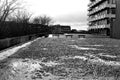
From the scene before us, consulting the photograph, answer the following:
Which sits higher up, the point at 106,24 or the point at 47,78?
the point at 106,24

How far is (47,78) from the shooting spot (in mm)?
6262

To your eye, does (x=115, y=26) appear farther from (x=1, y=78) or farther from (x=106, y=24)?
(x=1, y=78)

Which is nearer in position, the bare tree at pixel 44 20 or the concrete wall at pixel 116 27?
the concrete wall at pixel 116 27

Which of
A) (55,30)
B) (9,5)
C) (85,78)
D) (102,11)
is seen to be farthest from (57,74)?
(55,30)

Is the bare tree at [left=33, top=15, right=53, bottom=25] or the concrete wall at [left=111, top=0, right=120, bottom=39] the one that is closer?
the concrete wall at [left=111, top=0, right=120, bottom=39]

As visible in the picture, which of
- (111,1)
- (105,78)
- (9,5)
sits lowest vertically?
(105,78)

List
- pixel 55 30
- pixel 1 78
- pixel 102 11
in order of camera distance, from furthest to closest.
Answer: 1. pixel 55 30
2. pixel 102 11
3. pixel 1 78

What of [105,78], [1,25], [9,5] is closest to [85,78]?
[105,78]

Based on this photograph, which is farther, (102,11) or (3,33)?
(102,11)

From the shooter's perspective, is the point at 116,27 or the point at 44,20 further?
the point at 44,20

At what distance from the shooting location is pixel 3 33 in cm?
1725

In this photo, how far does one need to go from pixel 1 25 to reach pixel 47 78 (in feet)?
38.3

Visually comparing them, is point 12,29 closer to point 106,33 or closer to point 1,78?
point 1,78

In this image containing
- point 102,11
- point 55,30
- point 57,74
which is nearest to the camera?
point 57,74
